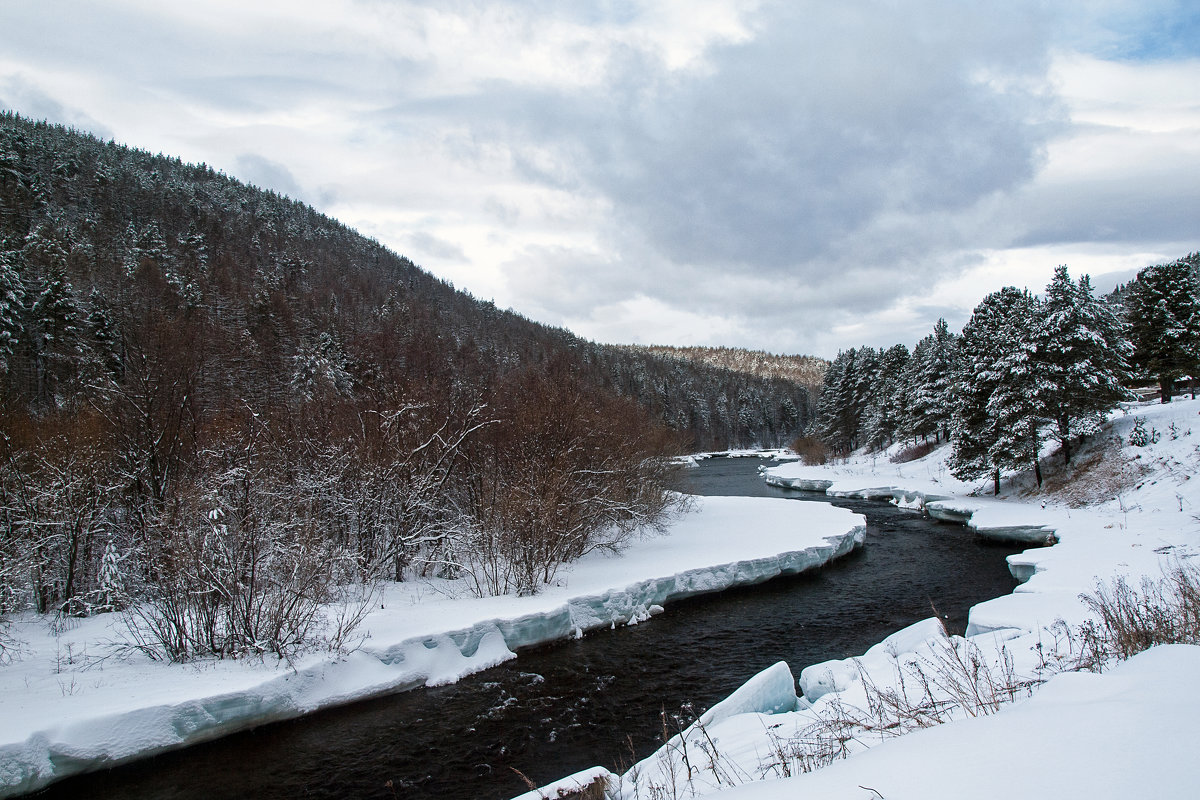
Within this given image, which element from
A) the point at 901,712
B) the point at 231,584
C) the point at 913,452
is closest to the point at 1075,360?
the point at 913,452

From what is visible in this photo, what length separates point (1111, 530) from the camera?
17156 millimetres

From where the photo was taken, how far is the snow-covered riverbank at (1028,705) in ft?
9.18

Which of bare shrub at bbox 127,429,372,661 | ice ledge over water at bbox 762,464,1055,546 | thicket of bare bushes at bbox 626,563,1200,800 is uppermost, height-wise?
bare shrub at bbox 127,429,372,661

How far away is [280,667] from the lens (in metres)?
9.98

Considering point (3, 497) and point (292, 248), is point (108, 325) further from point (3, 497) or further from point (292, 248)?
point (292, 248)

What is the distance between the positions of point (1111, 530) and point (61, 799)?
→ 23861mm

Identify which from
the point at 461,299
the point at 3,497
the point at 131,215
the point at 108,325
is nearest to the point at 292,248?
the point at 131,215

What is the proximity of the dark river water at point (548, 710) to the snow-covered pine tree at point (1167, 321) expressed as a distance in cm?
1967

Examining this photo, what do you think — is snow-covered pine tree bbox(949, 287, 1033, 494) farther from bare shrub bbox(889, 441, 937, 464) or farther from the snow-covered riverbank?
bare shrub bbox(889, 441, 937, 464)

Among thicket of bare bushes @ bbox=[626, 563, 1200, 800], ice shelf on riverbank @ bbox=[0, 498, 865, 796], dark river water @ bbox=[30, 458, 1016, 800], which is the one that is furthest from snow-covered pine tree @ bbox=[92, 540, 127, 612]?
thicket of bare bushes @ bbox=[626, 563, 1200, 800]

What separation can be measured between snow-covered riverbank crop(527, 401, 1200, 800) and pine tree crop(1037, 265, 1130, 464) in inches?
93.5

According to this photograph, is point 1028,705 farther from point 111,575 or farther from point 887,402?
point 887,402

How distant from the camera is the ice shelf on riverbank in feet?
26.0

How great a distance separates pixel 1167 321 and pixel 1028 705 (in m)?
34.5
